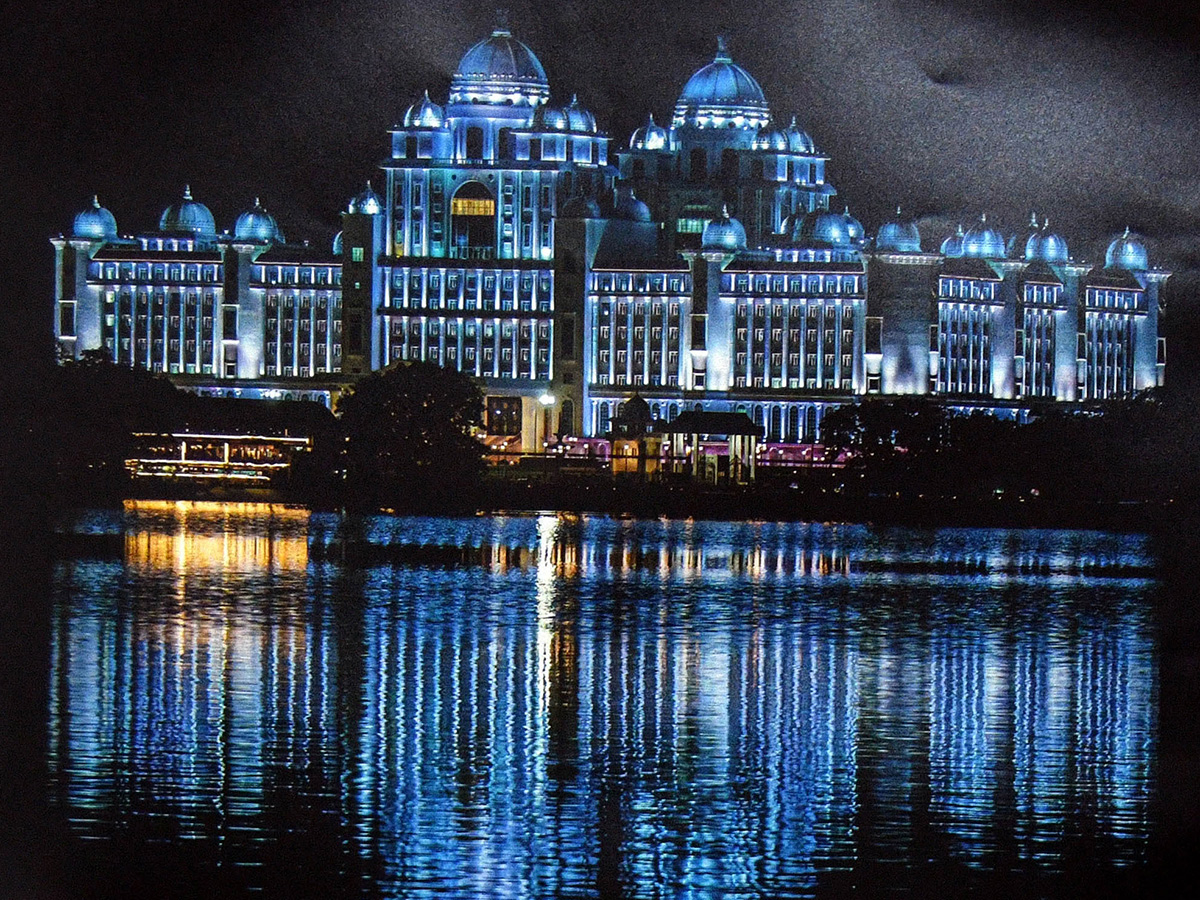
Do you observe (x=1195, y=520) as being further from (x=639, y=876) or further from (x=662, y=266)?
(x=639, y=876)

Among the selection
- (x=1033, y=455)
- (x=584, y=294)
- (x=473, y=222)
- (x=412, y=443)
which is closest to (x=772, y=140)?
(x=584, y=294)

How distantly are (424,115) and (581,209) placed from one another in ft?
16.1

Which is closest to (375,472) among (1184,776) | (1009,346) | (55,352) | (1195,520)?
(55,352)

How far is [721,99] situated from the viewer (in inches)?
3103

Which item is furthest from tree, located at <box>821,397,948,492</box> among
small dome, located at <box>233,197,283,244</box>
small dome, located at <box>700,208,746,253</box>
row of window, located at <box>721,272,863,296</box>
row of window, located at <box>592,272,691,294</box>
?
small dome, located at <box>233,197,283,244</box>

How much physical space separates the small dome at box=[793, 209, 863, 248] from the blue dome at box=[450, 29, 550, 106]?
7.80 meters

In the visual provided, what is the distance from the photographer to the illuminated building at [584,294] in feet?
244

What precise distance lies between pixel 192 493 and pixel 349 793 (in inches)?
1705

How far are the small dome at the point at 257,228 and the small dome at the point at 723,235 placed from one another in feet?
37.7

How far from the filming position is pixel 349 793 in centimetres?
1950

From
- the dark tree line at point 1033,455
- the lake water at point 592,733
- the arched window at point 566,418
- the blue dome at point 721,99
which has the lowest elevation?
the lake water at point 592,733

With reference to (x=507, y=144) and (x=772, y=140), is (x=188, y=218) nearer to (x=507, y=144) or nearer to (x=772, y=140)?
(x=507, y=144)

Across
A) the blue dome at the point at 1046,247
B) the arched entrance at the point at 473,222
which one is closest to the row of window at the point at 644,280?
the arched entrance at the point at 473,222

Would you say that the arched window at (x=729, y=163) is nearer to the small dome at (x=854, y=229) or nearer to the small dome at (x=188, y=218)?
the small dome at (x=854, y=229)
